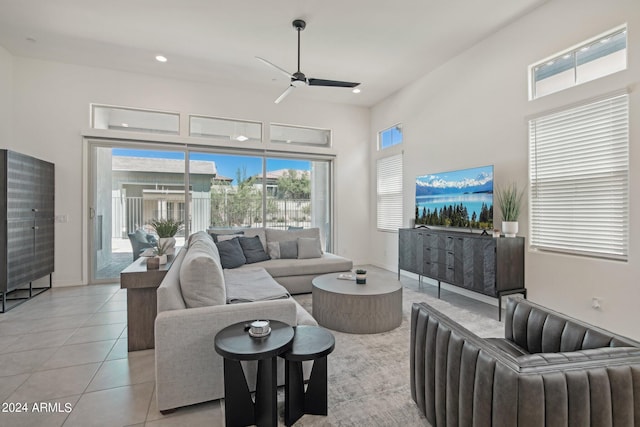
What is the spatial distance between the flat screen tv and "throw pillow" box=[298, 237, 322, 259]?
1765 mm

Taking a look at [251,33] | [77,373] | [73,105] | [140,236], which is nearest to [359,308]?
[77,373]

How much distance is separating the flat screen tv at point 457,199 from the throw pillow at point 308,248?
5.79 ft

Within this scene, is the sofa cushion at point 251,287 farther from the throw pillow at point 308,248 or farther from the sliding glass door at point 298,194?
the sliding glass door at point 298,194

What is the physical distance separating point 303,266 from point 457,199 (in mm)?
2434

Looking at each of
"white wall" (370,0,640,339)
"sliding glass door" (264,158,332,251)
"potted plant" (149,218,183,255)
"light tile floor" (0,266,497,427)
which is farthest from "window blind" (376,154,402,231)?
Result: "potted plant" (149,218,183,255)

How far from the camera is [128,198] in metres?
5.38

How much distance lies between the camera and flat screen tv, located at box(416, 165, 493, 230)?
4043 millimetres

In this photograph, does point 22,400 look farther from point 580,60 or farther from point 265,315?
point 580,60

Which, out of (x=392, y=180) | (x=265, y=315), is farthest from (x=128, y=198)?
(x=392, y=180)

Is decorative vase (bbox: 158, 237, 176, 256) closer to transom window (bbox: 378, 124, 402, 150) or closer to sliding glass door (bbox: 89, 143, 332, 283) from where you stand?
sliding glass door (bbox: 89, 143, 332, 283)

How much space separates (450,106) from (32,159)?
19.9 ft

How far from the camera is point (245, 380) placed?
69.9 inches

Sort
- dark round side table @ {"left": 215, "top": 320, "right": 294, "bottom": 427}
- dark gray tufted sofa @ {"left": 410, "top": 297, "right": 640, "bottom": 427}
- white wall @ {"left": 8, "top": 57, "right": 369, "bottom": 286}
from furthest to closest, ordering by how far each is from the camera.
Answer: white wall @ {"left": 8, "top": 57, "right": 369, "bottom": 286}
dark round side table @ {"left": 215, "top": 320, "right": 294, "bottom": 427}
dark gray tufted sofa @ {"left": 410, "top": 297, "right": 640, "bottom": 427}

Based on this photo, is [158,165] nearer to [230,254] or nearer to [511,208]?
[230,254]
